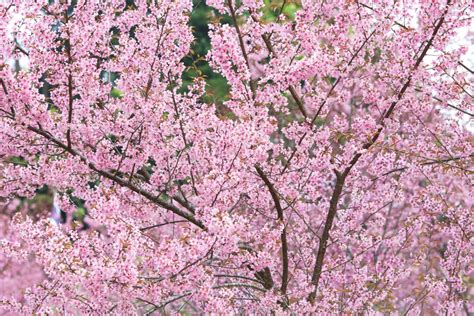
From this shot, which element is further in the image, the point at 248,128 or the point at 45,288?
the point at 45,288

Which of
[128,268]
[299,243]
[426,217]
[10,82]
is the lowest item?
[128,268]

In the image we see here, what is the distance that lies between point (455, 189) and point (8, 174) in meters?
7.08

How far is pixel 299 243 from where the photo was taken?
608 cm

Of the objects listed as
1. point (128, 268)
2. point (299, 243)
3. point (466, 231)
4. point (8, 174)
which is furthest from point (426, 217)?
point (8, 174)

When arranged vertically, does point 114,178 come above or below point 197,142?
below

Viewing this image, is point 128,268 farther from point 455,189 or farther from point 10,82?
point 455,189

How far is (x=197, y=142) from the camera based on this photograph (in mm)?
4730

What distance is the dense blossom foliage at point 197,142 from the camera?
4.02 meters

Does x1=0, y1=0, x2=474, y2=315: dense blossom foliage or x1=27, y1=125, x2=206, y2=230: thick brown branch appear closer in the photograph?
x1=0, y1=0, x2=474, y2=315: dense blossom foliage

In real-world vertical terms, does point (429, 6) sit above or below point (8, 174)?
above

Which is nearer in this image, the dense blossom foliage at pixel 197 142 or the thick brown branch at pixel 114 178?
the dense blossom foliage at pixel 197 142

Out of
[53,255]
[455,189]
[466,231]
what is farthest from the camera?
[455,189]

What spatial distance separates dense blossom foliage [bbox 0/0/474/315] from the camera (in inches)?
158

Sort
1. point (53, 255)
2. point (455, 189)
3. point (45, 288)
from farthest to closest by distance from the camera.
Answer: point (455, 189), point (45, 288), point (53, 255)
